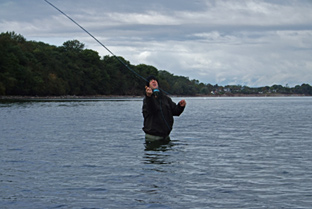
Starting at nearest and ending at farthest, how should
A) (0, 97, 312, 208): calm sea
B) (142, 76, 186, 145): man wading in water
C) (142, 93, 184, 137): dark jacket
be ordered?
(0, 97, 312, 208): calm sea
(142, 76, 186, 145): man wading in water
(142, 93, 184, 137): dark jacket

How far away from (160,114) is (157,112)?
0.18 metres

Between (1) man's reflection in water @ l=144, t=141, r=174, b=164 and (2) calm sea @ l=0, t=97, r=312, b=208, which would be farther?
(1) man's reflection in water @ l=144, t=141, r=174, b=164

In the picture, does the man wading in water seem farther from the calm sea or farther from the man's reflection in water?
the calm sea

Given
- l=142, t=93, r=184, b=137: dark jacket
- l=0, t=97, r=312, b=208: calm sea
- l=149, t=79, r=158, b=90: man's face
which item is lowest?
l=0, t=97, r=312, b=208: calm sea

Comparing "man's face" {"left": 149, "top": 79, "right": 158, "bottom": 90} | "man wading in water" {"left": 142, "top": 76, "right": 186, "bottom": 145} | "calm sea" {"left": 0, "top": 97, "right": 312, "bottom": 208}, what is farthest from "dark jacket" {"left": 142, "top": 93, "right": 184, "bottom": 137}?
"calm sea" {"left": 0, "top": 97, "right": 312, "bottom": 208}

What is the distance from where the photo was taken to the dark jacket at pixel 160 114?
61.5 feet

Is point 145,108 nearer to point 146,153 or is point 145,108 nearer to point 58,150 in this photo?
point 146,153

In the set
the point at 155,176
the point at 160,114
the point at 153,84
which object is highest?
the point at 153,84

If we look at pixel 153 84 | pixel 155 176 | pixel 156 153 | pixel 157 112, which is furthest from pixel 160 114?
pixel 155 176

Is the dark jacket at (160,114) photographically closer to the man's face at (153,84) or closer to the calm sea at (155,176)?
the man's face at (153,84)

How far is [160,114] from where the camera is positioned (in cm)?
1894

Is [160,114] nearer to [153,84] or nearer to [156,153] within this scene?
[153,84]

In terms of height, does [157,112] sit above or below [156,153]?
above

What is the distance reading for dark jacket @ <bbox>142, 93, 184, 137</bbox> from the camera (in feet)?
61.5
